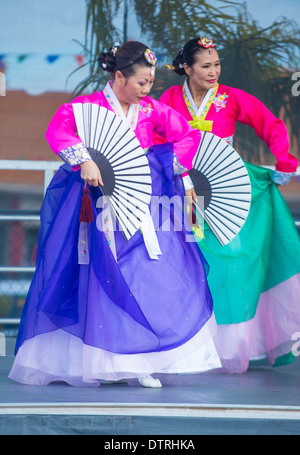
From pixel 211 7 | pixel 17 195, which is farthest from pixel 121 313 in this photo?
pixel 211 7

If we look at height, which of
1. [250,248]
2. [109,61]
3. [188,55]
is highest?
[188,55]

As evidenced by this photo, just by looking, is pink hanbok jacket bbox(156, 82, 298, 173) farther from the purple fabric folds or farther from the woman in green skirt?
the purple fabric folds

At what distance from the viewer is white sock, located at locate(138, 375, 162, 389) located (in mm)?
3016

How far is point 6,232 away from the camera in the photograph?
16.6ft

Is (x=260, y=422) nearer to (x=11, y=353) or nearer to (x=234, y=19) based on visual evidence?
(x=11, y=353)

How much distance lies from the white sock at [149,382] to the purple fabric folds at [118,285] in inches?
5.7

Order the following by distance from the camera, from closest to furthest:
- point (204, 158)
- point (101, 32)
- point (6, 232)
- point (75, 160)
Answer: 1. point (75, 160)
2. point (204, 158)
3. point (101, 32)
4. point (6, 232)

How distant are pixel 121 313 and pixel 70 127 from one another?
27.2 inches

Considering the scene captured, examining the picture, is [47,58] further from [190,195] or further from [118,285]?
[118,285]

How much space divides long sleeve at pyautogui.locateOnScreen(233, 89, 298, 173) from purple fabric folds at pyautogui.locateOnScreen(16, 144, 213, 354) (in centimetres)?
64

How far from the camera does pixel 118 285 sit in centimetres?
295

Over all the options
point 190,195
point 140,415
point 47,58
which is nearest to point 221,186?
point 190,195

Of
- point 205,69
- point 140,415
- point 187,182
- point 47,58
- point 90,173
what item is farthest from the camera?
point 47,58

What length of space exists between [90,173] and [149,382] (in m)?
0.77
